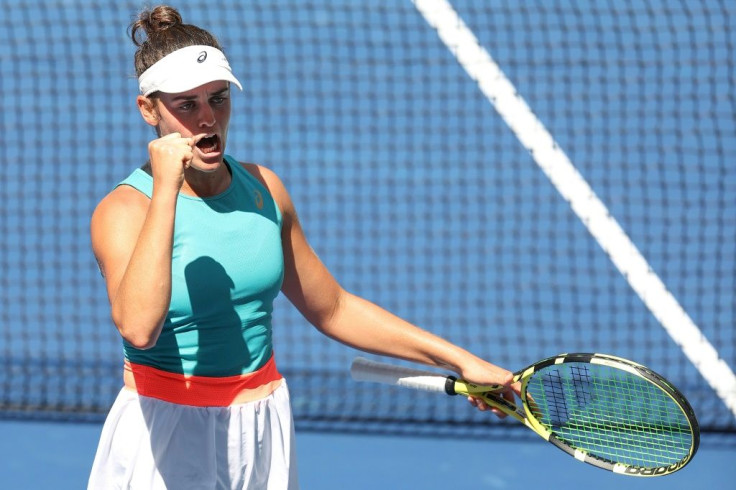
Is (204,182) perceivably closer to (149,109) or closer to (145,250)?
(149,109)

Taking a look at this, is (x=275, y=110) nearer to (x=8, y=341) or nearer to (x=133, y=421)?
(x=8, y=341)

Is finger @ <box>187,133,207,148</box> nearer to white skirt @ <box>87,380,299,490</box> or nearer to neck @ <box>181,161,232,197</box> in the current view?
neck @ <box>181,161,232,197</box>

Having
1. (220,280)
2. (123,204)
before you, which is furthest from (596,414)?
(123,204)

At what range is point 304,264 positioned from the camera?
287 cm

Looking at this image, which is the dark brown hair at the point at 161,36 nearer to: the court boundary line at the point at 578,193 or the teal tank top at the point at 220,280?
the teal tank top at the point at 220,280

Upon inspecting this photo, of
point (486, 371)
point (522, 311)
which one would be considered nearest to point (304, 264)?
point (486, 371)

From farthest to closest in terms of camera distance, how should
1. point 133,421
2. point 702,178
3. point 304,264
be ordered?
point 702,178 < point 304,264 < point 133,421

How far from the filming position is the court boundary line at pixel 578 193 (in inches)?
220

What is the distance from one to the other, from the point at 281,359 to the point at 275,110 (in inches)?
103

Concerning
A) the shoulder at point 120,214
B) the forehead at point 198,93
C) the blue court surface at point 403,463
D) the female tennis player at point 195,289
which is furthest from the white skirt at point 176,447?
the blue court surface at point 403,463

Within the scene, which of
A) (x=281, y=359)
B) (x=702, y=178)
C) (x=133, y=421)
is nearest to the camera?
(x=133, y=421)

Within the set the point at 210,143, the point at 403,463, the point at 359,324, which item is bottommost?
the point at 403,463

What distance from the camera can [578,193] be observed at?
6.77 m

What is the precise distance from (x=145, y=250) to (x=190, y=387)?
44 cm
